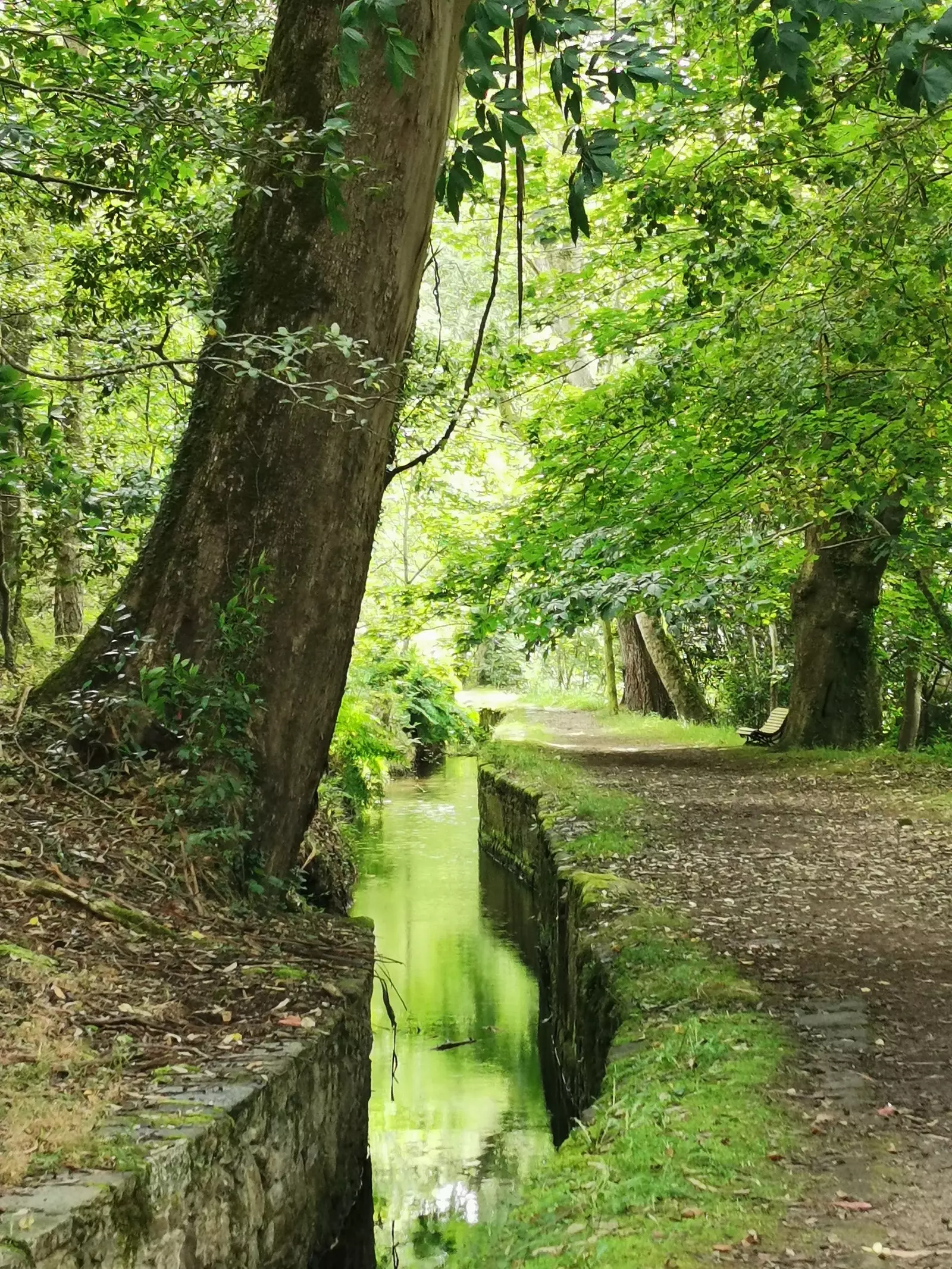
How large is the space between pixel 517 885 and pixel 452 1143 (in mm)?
6406

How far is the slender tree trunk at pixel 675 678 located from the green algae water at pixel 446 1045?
8213 millimetres

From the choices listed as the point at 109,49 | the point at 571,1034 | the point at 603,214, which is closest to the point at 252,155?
the point at 109,49

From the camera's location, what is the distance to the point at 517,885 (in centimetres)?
1302

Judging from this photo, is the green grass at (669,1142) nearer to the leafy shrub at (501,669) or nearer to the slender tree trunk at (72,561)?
the slender tree trunk at (72,561)

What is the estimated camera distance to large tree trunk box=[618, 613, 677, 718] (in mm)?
23609

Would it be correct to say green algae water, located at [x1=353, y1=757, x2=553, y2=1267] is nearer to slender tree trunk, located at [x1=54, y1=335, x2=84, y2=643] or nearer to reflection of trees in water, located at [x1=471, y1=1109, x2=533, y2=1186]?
reflection of trees in water, located at [x1=471, y1=1109, x2=533, y2=1186]

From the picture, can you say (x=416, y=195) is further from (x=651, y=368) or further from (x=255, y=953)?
(x=651, y=368)

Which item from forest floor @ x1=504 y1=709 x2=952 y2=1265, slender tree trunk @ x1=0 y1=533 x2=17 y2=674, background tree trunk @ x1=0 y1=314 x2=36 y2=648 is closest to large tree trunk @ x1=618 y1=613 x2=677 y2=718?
forest floor @ x1=504 y1=709 x2=952 y2=1265

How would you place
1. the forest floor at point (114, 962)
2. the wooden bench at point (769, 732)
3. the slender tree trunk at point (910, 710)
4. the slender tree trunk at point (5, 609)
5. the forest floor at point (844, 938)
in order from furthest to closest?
1. the wooden bench at point (769, 732)
2. the slender tree trunk at point (910, 710)
3. the slender tree trunk at point (5, 609)
4. the forest floor at point (844, 938)
5. the forest floor at point (114, 962)

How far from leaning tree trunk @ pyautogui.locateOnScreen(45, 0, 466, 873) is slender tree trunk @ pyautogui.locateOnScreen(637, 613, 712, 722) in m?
16.4

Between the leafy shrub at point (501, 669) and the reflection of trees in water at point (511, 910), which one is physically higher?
the leafy shrub at point (501, 669)

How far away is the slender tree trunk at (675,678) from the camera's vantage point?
72.4 ft

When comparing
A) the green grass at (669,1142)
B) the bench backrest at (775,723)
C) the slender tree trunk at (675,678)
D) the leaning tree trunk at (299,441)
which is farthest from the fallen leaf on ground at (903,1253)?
the slender tree trunk at (675,678)

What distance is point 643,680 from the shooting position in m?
24.1
